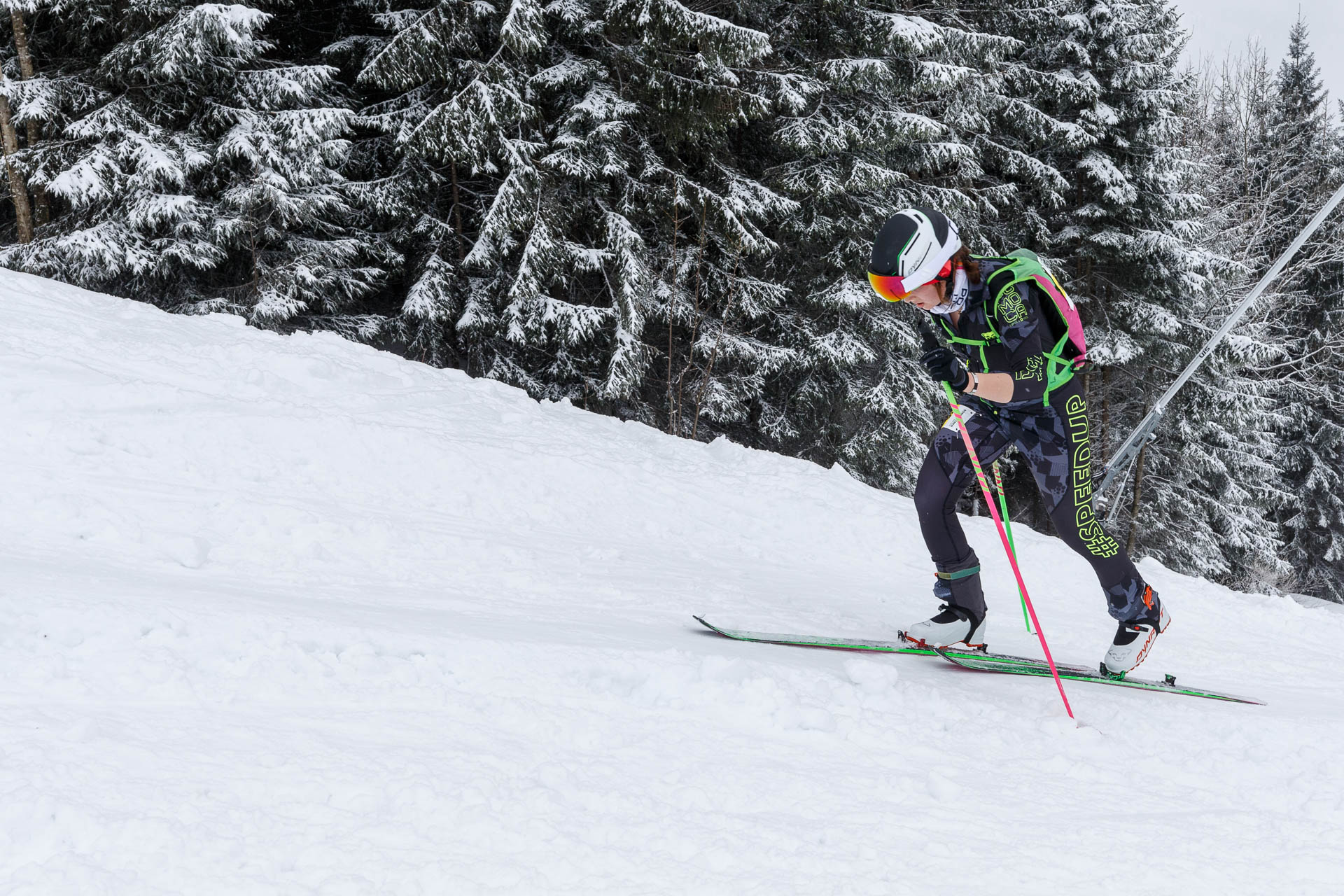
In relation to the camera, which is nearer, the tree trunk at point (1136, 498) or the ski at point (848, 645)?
the ski at point (848, 645)

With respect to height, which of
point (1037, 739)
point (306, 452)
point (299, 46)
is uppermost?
point (299, 46)

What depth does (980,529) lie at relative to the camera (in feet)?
25.3

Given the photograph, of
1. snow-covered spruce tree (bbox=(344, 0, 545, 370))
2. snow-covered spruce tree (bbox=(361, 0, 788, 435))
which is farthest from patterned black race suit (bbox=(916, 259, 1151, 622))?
snow-covered spruce tree (bbox=(344, 0, 545, 370))

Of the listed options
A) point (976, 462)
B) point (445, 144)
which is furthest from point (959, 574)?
point (445, 144)

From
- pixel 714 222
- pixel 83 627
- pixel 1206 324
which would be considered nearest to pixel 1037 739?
pixel 83 627

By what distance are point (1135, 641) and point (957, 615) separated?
78cm

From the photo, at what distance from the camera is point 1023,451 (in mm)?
4211

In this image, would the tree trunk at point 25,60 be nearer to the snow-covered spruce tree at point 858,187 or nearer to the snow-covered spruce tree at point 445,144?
the snow-covered spruce tree at point 445,144

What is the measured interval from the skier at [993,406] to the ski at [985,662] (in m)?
0.09

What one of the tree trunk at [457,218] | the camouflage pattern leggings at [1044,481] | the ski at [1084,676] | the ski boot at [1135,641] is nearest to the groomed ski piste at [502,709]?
the ski at [1084,676]

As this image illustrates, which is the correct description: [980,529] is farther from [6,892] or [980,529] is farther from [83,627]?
[6,892]

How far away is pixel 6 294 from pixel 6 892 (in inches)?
304

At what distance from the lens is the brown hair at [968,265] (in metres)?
3.86

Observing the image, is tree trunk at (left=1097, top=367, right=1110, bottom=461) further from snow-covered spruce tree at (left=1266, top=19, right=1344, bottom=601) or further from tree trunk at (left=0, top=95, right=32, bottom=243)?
tree trunk at (left=0, top=95, right=32, bottom=243)
